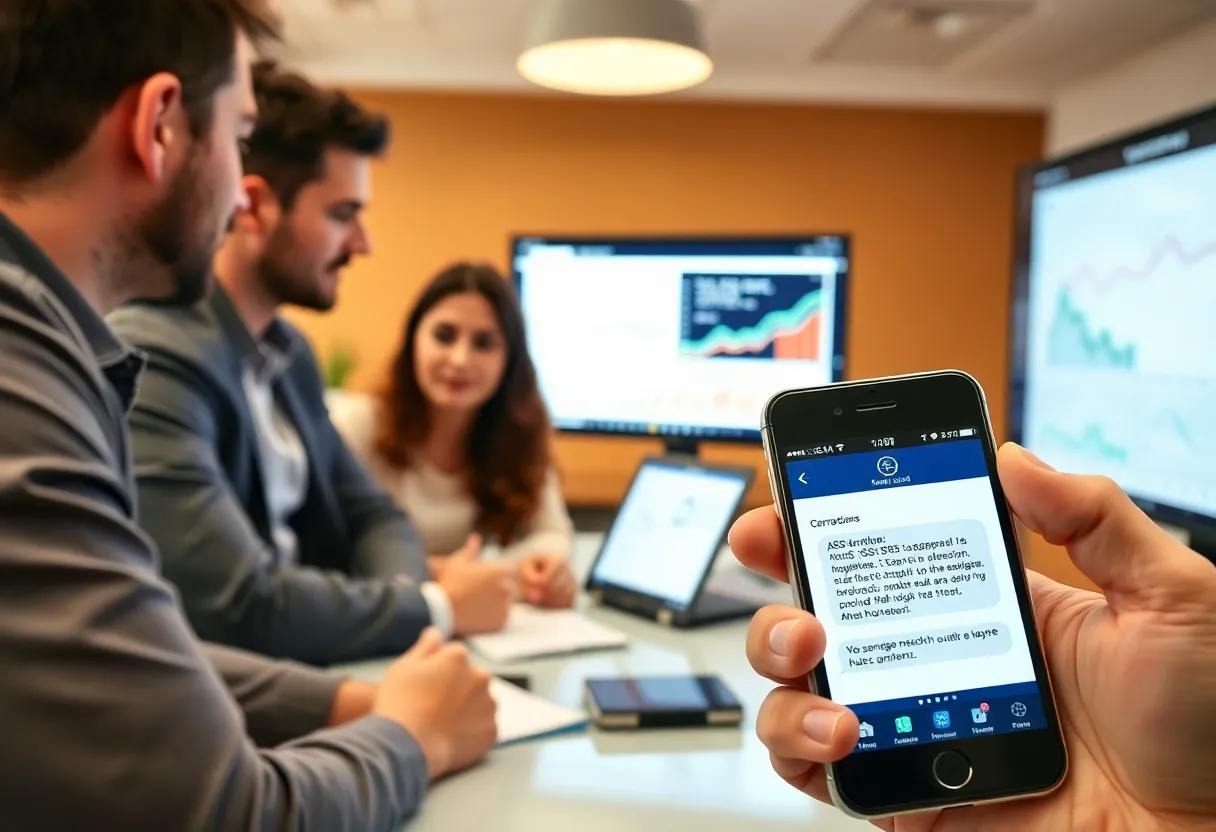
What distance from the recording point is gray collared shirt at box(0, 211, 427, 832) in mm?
531

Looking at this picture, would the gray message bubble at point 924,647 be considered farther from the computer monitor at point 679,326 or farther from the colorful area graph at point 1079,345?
the computer monitor at point 679,326

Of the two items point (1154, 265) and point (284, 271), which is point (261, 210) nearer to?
point (284, 271)

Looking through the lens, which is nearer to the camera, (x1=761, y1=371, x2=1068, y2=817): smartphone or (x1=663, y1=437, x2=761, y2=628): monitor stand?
(x1=761, y1=371, x2=1068, y2=817): smartphone

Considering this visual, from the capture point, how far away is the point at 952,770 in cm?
55

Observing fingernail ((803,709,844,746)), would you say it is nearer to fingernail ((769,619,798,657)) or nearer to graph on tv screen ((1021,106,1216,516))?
fingernail ((769,619,798,657))

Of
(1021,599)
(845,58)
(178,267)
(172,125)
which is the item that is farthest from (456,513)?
(845,58)

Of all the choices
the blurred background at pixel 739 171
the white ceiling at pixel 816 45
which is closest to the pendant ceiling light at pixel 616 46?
the white ceiling at pixel 816 45

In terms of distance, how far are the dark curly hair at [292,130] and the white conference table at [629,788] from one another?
39.3 inches

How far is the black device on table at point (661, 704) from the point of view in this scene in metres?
0.90

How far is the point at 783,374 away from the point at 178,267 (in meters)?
0.97

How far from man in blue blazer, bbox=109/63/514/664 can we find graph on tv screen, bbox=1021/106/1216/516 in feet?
2.49

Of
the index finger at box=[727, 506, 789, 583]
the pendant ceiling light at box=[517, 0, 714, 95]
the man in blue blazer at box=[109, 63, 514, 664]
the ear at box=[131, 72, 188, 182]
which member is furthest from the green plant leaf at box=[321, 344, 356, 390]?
the index finger at box=[727, 506, 789, 583]

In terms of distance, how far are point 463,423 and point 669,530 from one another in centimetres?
87

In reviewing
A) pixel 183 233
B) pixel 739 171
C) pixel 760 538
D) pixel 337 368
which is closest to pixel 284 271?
pixel 183 233
